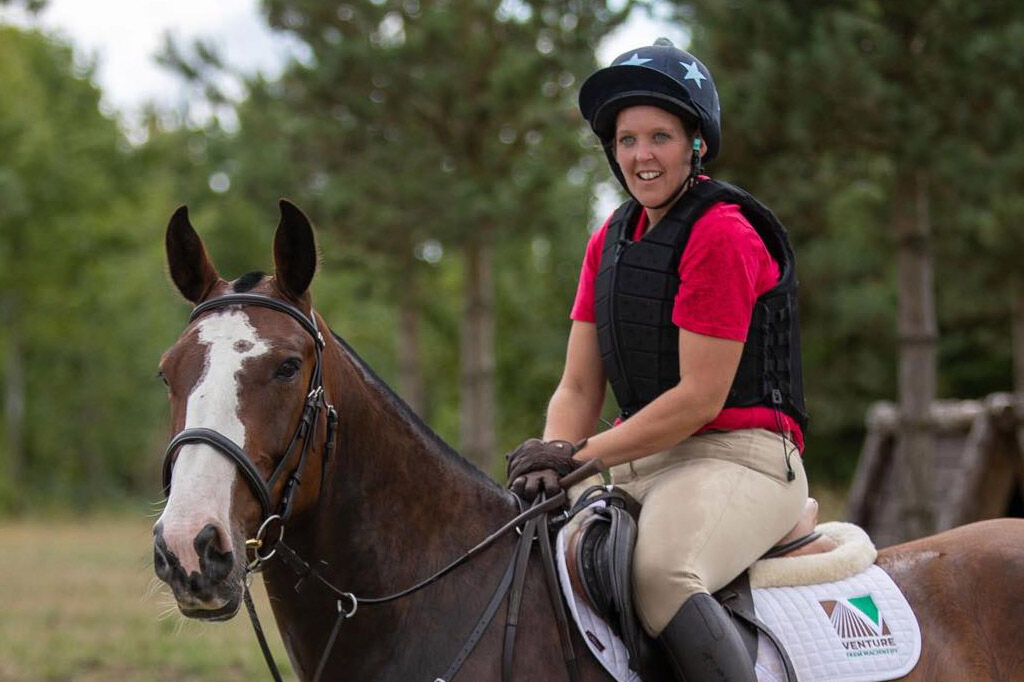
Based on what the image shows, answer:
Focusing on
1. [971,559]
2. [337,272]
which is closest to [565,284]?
[337,272]

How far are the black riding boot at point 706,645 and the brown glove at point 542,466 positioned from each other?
20.0 inches

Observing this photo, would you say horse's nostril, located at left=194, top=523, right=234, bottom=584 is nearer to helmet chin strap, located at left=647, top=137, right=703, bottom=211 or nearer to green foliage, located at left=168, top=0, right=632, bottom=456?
helmet chin strap, located at left=647, top=137, right=703, bottom=211

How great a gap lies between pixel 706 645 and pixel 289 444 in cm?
120

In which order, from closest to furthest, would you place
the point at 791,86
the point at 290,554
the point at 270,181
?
1. the point at 290,554
2. the point at 791,86
3. the point at 270,181

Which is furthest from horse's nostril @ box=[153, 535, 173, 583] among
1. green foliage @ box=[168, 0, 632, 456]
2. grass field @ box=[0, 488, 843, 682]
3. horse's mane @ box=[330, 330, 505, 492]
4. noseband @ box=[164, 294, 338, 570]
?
green foliage @ box=[168, 0, 632, 456]

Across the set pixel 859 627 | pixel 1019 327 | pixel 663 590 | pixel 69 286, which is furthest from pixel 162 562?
pixel 69 286

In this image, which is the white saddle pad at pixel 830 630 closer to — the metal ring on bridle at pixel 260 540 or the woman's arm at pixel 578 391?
the woman's arm at pixel 578 391

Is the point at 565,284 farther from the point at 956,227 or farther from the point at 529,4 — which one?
the point at 956,227

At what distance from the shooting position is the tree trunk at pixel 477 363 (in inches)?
593

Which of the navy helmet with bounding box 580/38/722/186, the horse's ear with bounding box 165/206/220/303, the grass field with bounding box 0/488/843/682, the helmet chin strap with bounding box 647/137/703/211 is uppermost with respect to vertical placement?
the navy helmet with bounding box 580/38/722/186

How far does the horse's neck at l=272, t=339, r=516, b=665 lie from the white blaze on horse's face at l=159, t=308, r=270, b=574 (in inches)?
12.7

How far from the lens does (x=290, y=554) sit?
3000mm

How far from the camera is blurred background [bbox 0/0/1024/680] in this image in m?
9.07

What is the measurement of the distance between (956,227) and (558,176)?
4977 mm
